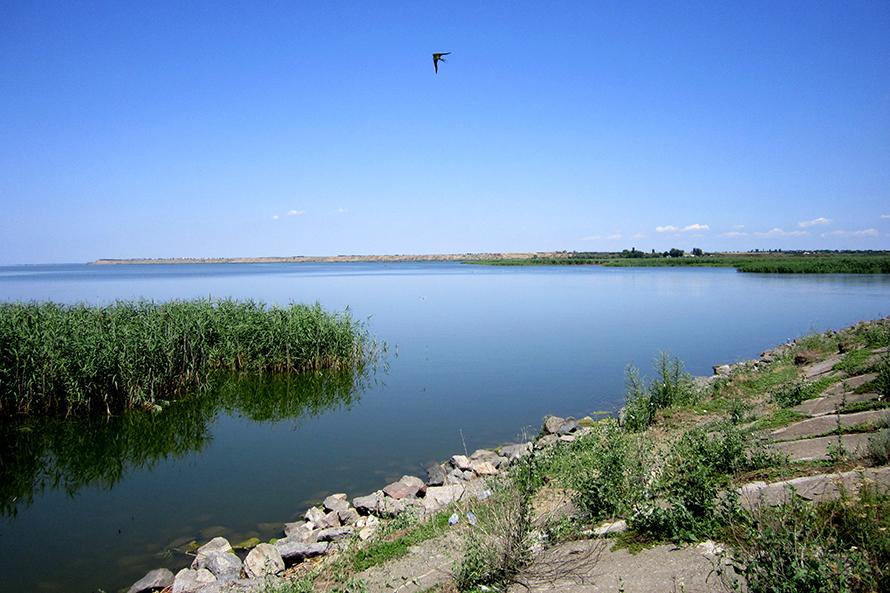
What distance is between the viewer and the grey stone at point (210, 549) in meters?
7.76

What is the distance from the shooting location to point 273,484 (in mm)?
11477

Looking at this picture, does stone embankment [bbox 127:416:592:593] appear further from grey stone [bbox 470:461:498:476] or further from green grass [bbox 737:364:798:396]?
green grass [bbox 737:364:798:396]

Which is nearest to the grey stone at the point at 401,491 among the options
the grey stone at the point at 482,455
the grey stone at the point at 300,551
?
the grey stone at the point at 300,551

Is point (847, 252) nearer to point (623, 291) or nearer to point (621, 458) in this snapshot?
point (623, 291)

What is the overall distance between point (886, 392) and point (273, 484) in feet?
36.4

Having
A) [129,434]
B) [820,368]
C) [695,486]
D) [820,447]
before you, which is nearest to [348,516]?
[695,486]

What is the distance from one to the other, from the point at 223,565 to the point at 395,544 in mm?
2707

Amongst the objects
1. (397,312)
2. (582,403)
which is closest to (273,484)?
(582,403)

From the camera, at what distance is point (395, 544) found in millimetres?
6645

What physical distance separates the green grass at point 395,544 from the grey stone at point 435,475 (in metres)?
3.24

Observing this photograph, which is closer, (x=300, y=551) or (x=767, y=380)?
(x=300, y=551)

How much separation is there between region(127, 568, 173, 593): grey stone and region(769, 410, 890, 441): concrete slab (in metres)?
8.56

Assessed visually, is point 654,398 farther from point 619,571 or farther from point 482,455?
point 619,571

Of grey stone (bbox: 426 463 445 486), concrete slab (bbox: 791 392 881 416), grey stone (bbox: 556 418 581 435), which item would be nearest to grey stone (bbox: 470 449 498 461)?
grey stone (bbox: 426 463 445 486)
